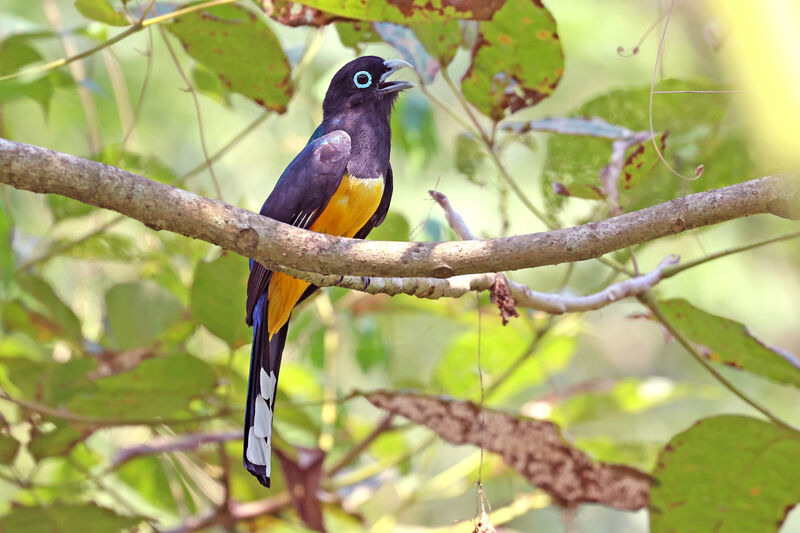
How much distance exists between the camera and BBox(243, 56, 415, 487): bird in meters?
2.55

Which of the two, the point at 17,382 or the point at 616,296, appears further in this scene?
the point at 17,382

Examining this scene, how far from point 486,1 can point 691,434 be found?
4.34ft

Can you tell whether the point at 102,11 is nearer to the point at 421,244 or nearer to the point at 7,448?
the point at 421,244

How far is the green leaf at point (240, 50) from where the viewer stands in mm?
2443

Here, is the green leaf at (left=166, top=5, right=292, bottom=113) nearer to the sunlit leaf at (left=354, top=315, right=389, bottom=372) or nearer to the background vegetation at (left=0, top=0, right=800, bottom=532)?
the background vegetation at (left=0, top=0, right=800, bottom=532)

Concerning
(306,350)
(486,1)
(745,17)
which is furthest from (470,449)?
(745,17)

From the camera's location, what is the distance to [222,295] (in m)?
2.59

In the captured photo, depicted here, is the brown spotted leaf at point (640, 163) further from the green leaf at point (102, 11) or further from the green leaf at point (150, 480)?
the green leaf at point (150, 480)

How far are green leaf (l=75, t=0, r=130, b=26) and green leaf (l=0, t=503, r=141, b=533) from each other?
1.46 meters

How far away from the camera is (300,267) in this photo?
5.35 feet

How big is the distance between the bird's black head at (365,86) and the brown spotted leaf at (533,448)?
46.8 inches

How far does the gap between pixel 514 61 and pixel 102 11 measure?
3.84ft

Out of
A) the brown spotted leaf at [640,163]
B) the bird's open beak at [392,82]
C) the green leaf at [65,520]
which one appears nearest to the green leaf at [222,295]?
the green leaf at [65,520]

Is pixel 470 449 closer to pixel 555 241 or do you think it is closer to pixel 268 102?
pixel 268 102
